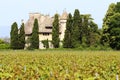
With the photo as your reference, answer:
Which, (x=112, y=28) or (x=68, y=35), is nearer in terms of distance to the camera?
(x=112, y=28)

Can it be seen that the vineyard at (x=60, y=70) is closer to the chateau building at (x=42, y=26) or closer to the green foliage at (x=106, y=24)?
the green foliage at (x=106, y=24)

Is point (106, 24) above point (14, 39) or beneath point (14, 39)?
above

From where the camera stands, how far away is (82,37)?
273 ft

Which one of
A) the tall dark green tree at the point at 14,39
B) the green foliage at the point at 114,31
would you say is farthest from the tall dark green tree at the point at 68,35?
the tall dark green tree at the point at 14,39

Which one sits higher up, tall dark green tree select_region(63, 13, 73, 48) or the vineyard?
tall dark green tree select_region(63, 13, 73, 48)

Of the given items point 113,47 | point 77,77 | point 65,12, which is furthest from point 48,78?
point 65,12

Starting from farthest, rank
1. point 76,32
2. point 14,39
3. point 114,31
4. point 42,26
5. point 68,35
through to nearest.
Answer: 1. point 42,26
2. point 68,35
3. point 14,39
4. point 76,32
5. point 114,31

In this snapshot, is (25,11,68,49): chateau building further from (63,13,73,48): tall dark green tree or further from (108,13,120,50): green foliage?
(108,13,120,50): green foliage

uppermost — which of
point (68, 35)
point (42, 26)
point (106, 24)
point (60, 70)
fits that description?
point (42, 26)

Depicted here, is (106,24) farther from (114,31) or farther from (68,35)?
(68,35)

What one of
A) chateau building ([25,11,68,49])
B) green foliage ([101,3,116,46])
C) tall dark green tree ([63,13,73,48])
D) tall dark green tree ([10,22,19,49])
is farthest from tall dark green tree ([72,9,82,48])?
tall dark green tree ([10,22,19,49])

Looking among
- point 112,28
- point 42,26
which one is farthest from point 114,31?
point 42,26

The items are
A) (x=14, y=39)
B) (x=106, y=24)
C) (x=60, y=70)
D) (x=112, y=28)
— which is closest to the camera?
(x=60, y=70)

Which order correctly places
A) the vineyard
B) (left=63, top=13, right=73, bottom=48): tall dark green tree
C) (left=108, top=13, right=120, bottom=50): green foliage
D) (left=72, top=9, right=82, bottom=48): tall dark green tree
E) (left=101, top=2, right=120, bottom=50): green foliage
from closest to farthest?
the vineyard, (left=108, top=13, right=120, bottom=50): green foliage, (left=101, top=2, right=120, bottom=50): green foliage, (left=72, top=9, right=82, bottom=48): tall dark green tree, (left=63, top=13, right=73, bottom=48): tall dark green tree
